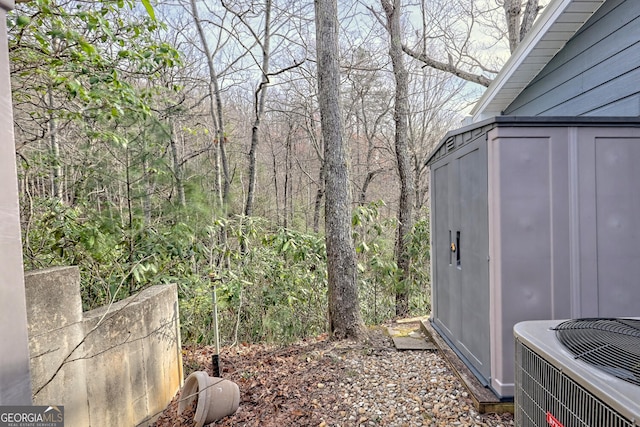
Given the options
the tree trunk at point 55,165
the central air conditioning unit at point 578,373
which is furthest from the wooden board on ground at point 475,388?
the tree trunk at point 55,165

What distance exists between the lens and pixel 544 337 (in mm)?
1526

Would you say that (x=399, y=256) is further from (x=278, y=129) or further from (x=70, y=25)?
(x=278, y=129)

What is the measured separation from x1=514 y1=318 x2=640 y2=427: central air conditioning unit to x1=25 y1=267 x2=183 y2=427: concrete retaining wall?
2823 millimetres

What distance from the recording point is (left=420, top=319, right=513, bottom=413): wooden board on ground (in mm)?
2492

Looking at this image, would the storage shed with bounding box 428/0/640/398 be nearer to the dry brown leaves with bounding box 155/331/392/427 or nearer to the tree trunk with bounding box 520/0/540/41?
the dry brown leaves with bounding box 155/331/392/427

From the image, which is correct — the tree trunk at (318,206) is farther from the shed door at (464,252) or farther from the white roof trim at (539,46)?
the shed door at (464,252)

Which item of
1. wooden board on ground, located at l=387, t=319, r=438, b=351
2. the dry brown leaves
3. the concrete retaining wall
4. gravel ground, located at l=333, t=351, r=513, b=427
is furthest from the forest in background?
gravel ground, located at l=333, t=351, r=513, b=427

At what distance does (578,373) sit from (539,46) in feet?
12.2

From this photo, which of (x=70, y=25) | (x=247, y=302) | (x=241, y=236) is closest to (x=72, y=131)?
(x=70, y=25)

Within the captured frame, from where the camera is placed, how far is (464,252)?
3.08 m

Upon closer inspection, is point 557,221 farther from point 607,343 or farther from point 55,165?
point 55,165

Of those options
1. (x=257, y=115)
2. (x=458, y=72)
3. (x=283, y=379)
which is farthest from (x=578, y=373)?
(x=257, y=115)

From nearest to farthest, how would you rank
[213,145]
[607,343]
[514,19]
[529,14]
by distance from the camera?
[607,343] → [529,14] → [514,19] → [213,145]

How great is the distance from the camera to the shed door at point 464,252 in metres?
2.67
